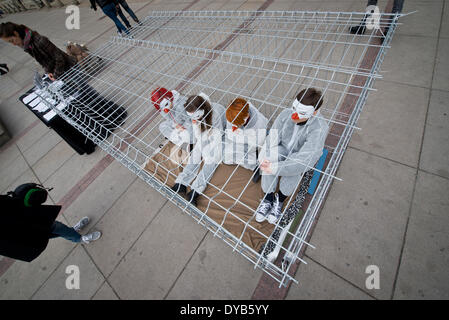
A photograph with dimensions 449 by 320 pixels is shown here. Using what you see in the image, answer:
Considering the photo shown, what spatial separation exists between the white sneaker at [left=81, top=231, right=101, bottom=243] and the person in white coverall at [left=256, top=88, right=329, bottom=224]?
2.08 metres

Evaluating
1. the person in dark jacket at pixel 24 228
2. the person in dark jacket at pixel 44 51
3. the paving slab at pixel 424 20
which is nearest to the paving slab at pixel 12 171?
the person in dark jacket at pixel 44 51

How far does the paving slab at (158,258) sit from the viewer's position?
80.2 inches

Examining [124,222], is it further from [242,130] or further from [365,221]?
[365,221]

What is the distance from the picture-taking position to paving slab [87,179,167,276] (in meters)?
2.31

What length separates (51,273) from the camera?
2352 mm

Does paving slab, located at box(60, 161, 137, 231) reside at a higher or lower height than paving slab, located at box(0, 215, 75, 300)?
higher

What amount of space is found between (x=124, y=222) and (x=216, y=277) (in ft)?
4.68

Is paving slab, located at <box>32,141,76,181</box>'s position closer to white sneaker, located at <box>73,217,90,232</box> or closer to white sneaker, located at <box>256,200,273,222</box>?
white sneaker, located at <box>73,217,90,232</box>

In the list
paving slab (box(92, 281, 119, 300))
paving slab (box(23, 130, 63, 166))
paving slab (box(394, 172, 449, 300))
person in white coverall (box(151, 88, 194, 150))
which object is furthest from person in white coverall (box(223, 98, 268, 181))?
paving slab (box(23, 130, 63, 166))

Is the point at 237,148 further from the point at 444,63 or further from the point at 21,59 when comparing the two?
the point at 21,59

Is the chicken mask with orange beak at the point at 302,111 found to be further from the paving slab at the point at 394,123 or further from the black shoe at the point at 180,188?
the black shoe at the point at 180,188

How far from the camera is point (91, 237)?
241 centimetres

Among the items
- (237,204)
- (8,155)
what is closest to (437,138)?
(237,204)

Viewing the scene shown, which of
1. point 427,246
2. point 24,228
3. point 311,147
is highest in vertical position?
point 24,228
